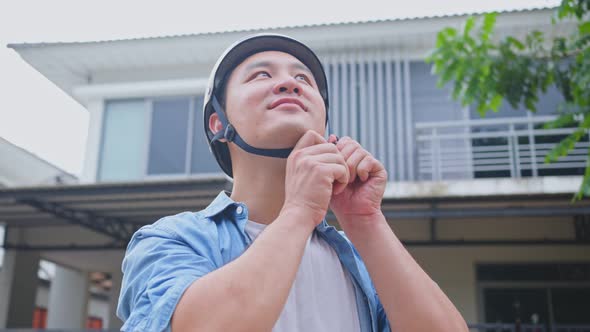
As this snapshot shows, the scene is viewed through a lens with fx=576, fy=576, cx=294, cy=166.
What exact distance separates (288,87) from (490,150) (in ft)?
29.5

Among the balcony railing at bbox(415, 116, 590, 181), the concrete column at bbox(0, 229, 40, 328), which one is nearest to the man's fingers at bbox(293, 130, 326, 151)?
the balcony railing at bbox(415, 116, 590, 181)

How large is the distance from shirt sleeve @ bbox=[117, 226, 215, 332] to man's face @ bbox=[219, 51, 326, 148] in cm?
Answer: 37

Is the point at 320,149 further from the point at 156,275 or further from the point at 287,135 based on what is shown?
the point at 156,275

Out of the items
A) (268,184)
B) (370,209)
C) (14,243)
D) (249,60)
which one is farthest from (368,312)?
(14,243)

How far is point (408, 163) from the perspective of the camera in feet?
32.1

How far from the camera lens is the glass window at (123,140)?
11625 millimetres

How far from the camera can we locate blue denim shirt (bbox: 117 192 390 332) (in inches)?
45.9

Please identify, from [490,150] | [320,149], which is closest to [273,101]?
[320,149]

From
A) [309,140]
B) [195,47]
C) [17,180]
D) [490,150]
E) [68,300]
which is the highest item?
[195,47]

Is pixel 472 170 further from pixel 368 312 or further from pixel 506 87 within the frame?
pixel 368 312

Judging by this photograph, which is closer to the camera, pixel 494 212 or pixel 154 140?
pixel 494 212

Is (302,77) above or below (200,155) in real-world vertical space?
below

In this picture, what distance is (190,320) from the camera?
1106 millimetres

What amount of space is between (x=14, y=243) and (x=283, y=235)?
13077 mm
